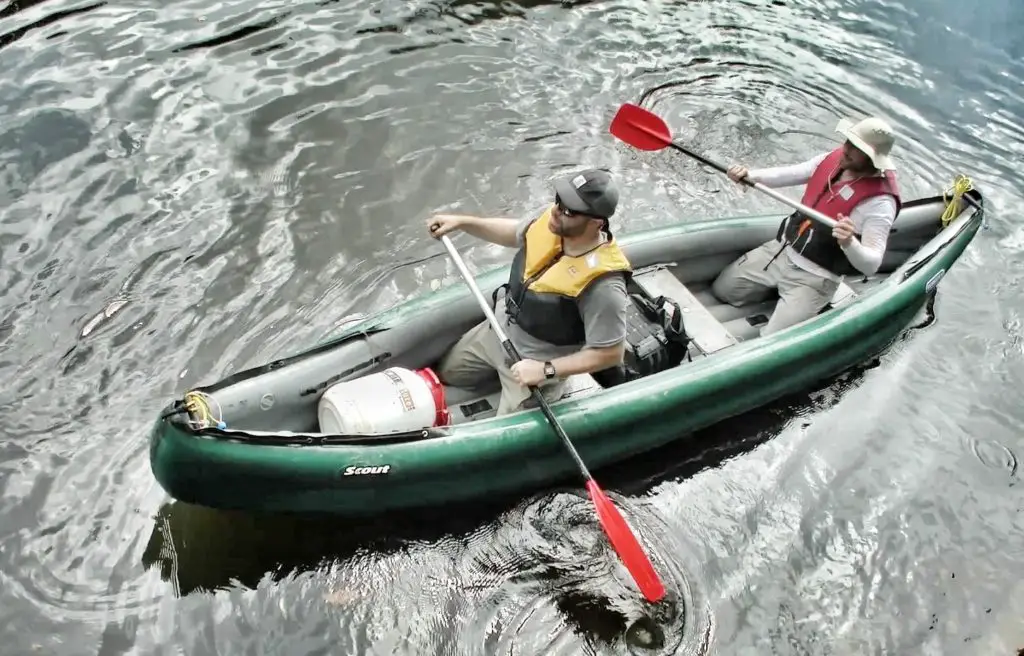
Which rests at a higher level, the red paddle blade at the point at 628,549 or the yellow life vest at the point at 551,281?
the yellow life vest at the point at 551,281

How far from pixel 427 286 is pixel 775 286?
81.0 inches

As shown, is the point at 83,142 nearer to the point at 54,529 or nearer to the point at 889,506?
the point at 54,529

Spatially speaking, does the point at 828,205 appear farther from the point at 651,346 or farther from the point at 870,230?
the point at 651,346

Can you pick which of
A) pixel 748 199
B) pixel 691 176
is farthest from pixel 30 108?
pixel 748 199

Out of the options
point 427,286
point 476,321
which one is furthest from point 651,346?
point 427,286

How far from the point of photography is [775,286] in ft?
15.5

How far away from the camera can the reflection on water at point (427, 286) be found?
12.0 feet

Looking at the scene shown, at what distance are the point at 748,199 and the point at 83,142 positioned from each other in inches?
187

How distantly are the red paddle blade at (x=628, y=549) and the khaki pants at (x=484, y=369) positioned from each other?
481 mm

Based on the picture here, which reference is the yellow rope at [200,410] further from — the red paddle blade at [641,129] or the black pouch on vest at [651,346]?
the red paddle blade at [641,129]

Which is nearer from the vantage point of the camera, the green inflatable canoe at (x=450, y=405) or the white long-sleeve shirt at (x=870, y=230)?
the green inflatable canoe at (x=450, y=405)

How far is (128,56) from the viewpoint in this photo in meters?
6.52

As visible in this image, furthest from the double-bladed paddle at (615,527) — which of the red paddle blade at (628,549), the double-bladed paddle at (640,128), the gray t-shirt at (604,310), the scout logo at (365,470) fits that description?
the double-bladed paddle at (640,128)

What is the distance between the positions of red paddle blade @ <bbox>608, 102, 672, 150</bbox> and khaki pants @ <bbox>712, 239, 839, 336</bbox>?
97cm
